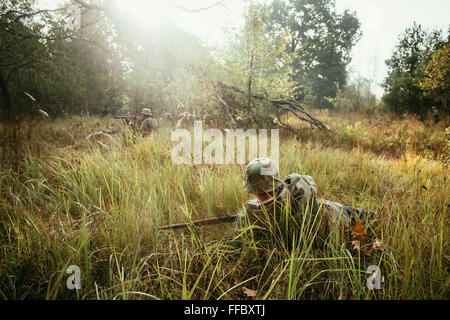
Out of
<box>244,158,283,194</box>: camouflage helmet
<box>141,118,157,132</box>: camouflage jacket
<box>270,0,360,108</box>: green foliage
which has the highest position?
<box>270,0,360,108</box>: green foliage

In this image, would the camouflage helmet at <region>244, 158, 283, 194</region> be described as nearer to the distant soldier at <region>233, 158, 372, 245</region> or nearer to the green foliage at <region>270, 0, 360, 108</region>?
the distant soldier at <region>233, 158, 372, 245</region>

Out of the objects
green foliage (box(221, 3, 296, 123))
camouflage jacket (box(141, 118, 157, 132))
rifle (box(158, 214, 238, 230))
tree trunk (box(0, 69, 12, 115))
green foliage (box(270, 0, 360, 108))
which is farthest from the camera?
green foliage (box(270, 0, 360, 108))

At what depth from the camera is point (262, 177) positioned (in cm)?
145

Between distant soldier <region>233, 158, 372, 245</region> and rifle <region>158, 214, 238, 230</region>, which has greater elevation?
distant soldier <region>233, 158, 372, 245</region>

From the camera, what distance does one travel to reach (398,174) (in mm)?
2896

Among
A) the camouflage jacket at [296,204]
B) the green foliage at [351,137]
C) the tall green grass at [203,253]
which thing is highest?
the green foliage at [351,137]

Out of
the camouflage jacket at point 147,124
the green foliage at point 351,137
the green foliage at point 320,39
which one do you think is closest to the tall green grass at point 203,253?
the camouflage jacket at point 147,124

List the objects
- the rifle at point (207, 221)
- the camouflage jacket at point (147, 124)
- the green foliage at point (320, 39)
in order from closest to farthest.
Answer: the rifle at point (207, 221), the camouflage jacket at point (147, 124), the green foliage at point (320, 39)

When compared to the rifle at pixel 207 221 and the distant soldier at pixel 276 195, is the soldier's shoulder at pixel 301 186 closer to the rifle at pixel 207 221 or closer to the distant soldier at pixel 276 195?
the distant soldier at pixel 276 195

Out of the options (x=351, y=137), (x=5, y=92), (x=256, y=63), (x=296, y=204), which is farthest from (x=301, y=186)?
(x=5, y=92)

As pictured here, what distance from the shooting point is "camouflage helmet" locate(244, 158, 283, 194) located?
4.73ft

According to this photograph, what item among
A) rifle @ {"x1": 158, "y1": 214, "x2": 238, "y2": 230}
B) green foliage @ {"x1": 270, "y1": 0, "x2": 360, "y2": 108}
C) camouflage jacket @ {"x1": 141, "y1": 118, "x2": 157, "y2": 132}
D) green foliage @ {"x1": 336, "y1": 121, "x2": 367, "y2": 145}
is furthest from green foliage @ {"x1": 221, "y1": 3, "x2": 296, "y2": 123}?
green foliage @ {"x1": 270, "y1": 0, "x2": 360, "y2": 108}

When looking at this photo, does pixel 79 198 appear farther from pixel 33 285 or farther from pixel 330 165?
pixel 330 165

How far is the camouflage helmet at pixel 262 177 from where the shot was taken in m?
1.44
